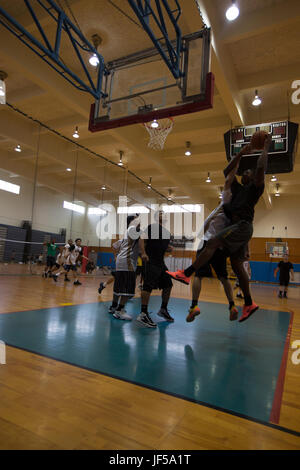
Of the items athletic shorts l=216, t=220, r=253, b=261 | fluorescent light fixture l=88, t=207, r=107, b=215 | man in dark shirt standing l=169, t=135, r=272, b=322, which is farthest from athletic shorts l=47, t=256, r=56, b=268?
athletic shorts l=216, t=220, r=253, b=261

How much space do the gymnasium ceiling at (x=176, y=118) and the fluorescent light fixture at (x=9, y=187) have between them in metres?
0.69

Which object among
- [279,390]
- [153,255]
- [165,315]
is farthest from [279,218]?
[279,390]

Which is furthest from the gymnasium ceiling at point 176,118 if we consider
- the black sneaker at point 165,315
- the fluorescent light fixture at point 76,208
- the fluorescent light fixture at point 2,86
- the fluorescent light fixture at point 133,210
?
the black sneaker at point 165,315

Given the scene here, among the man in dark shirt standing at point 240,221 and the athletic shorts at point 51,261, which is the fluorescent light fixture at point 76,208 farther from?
the man in dark shirt standing at point 240,221

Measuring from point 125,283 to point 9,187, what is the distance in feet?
45.7

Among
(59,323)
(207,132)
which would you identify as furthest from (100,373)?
(207,132)

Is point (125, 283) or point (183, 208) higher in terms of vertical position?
point (183, 208)

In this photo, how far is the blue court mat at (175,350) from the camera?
1919 millimetres

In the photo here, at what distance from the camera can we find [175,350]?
2.77 m

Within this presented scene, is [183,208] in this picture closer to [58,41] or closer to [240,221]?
[58,41]
